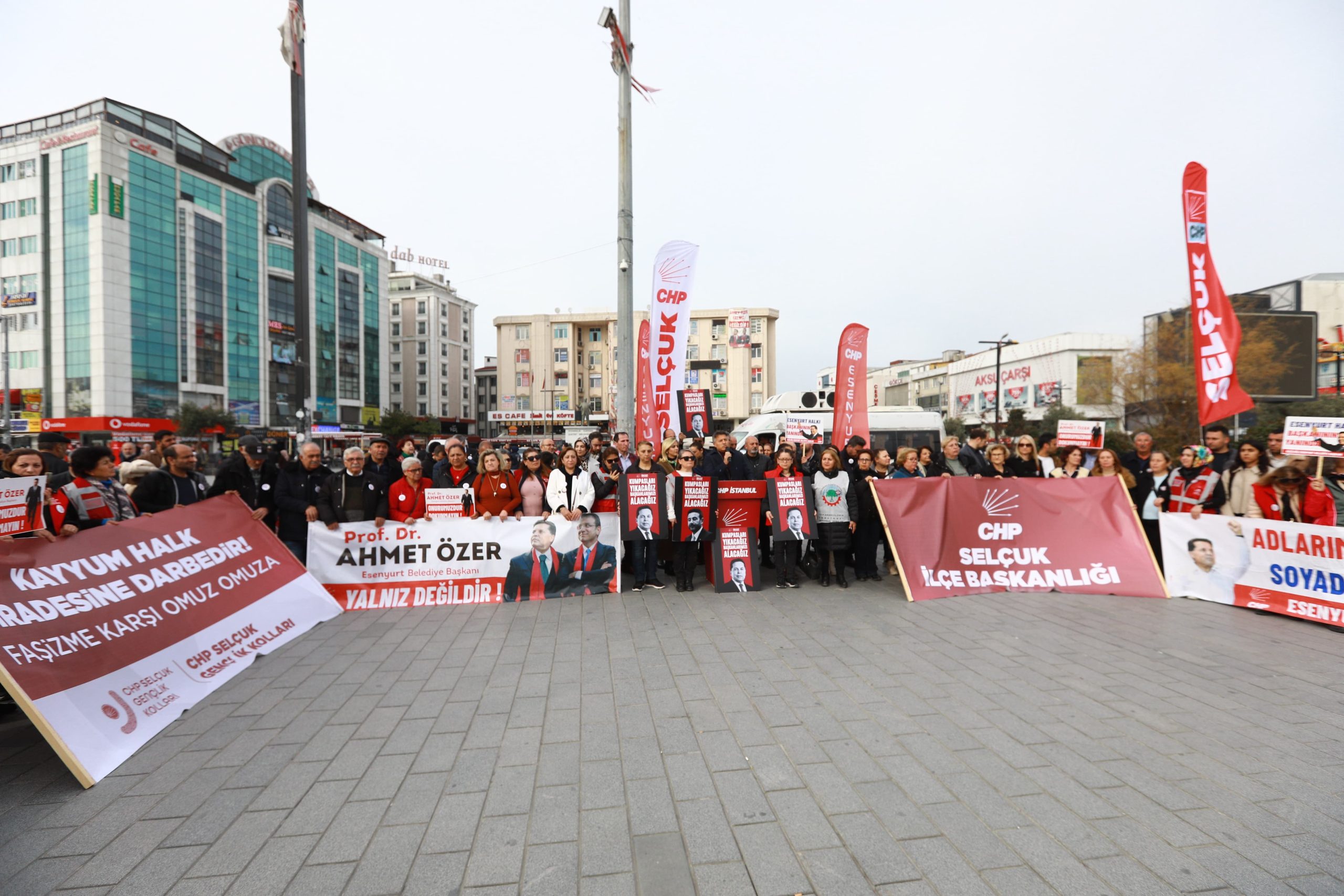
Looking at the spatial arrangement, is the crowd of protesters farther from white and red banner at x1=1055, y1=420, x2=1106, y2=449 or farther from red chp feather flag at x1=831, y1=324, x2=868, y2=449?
red chp feather flag at x1=831, y1=324, x2=868, y2=449

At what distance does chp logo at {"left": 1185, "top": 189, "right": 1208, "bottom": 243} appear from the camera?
8188mm

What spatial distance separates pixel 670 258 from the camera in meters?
11.2

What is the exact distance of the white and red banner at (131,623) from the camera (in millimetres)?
3350

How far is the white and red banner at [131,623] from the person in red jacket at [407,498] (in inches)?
51.0

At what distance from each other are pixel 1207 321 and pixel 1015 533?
4007mm

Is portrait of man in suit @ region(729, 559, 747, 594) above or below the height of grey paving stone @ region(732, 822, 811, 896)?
above

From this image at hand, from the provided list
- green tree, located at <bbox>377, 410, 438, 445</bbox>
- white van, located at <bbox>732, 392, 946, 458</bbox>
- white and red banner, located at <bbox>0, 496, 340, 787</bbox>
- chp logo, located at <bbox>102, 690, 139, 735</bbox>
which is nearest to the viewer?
white and red banner, located at <bbox>0, 496, 340, 787</bbox>

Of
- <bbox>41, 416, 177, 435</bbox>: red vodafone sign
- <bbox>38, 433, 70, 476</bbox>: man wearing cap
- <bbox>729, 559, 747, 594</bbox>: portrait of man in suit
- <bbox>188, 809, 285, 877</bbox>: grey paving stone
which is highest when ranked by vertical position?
<bbox>41, 416, 177, 435</bbox>: red vodafone sign

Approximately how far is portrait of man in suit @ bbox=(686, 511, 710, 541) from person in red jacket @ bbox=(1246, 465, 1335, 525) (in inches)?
225

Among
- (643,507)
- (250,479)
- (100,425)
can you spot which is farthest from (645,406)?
(100,425)

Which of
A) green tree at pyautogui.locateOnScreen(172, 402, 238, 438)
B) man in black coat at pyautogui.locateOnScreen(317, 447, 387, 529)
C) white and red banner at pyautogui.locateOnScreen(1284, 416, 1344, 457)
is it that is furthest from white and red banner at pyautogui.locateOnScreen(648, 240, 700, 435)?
green tree at pyautogui.locateOnScreen(172, 402, 238, 438)

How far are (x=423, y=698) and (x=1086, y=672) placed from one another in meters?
4.75

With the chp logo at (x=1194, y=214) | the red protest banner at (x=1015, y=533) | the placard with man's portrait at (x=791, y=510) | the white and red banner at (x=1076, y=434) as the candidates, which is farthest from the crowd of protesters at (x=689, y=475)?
the chp logo at (x=1194, y=214)

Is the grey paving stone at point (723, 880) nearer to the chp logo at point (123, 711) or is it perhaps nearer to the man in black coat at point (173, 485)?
the chp logo at point (123, 711)
